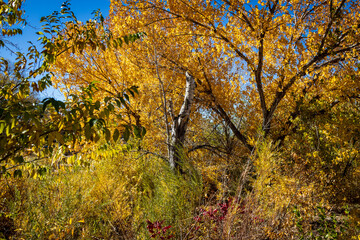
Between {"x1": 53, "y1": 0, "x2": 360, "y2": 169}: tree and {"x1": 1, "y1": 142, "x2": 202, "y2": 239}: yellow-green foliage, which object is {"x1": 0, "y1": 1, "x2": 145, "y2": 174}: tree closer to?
{"x1": 1, "y1": 142, "x2": 202, "y2": 239}: yellow-green foliage

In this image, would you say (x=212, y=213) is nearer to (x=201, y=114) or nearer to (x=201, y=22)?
(x=201, y=22)

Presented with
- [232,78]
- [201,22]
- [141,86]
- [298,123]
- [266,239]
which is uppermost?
[201,22]

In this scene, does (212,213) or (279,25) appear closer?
(212,213)

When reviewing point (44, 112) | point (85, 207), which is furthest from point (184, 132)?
point (44, 112)

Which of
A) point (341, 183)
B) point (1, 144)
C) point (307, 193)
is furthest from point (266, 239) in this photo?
point (341, 183)

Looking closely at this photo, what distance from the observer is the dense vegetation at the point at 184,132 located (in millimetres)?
1986

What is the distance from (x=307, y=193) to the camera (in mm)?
3326

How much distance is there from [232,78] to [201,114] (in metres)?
1.33

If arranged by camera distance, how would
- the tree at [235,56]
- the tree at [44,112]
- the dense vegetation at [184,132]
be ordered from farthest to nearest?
1. the tree at [235,56]
2. the dense vegetation at [184,132]
3. the tree at [44,112]

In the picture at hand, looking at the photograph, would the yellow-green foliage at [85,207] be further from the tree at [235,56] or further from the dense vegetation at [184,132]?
the tree at [235,56]

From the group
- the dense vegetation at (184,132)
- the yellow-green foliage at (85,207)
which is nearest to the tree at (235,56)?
the dense vegetation at (184,132)

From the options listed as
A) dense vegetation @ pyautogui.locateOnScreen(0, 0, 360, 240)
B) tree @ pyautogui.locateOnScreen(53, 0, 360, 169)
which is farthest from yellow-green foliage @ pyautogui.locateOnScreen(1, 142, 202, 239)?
tree @ pyautogui.locateOnScreen(53, 0, 360, 169)

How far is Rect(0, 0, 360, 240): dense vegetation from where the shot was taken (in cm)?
199

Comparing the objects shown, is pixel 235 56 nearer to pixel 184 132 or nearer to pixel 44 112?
pixel 184 132
